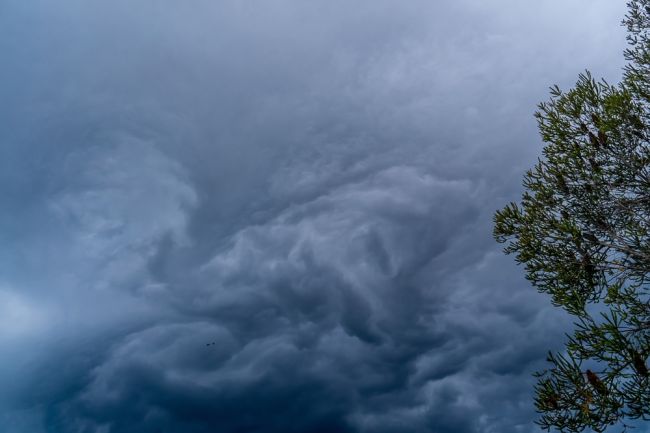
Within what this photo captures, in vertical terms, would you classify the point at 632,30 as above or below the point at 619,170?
above

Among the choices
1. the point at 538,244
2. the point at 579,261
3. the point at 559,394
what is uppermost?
the point at 538,244

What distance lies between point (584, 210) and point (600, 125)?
211 centimetres

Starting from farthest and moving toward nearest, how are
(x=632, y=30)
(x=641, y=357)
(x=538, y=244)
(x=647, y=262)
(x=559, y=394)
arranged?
1. (x=632, y=30)
2. (x=538, y=244)
3. (x=647, y=262)
4. (x=559, y=394)
5. (x=641, y=357)

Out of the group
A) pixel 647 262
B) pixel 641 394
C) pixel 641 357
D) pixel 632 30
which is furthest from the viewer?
pixel 632 30

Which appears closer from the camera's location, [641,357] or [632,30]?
[641,357]

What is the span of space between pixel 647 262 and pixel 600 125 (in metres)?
3.38

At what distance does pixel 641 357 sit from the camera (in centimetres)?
598

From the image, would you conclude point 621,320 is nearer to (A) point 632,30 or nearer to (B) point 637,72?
(B) point 637,72

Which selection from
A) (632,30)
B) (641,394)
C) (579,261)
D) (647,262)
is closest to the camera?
(641,394)

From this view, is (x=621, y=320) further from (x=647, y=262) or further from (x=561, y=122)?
(x=561, y=122)

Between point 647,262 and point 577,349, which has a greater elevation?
point 647,262

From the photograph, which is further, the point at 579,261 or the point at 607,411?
the point at 579,261

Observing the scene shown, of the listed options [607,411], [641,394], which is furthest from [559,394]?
[641,394]

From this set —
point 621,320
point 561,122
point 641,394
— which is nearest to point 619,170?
point 561,122
